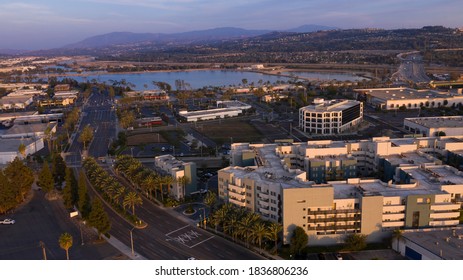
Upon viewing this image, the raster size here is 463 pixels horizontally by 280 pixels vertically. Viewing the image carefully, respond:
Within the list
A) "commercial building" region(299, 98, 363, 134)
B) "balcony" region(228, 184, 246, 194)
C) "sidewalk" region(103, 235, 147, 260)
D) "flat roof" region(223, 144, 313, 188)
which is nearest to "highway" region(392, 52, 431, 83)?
"commercial building" region(299, 98, 363, 134)

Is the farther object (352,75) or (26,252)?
(352,75)

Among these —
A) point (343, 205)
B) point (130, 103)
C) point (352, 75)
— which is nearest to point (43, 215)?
point (343, 205)

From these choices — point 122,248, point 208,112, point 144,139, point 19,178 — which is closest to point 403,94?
point 208,112

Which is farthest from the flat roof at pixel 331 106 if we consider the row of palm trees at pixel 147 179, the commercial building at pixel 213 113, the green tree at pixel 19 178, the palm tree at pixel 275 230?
the green tree at pixel 19 178

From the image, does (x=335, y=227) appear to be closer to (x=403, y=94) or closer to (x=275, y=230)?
(x=275, y=230)

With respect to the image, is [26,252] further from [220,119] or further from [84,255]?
[220,119]

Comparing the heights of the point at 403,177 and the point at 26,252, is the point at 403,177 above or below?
above
